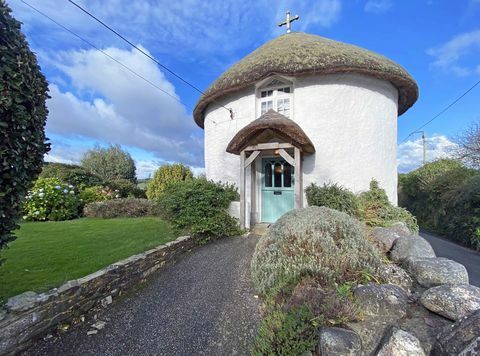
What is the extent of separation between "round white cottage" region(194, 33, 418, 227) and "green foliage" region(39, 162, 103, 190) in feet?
33.8

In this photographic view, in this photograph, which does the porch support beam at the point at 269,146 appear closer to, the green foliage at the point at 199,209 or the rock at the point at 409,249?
the green foliage at the point at 199,209

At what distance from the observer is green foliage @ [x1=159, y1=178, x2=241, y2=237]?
722 centimetres

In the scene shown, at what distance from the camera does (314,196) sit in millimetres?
7906

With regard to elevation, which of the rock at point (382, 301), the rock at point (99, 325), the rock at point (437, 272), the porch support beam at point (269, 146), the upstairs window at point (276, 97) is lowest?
the rock at point (99, 325)

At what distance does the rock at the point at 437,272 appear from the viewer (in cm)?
370

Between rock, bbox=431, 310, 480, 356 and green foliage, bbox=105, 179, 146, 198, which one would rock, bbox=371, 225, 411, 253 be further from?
green foliage, bbox=105, 179, 146, 198

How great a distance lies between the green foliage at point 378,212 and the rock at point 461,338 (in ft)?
17.8

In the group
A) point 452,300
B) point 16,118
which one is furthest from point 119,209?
point 452,300

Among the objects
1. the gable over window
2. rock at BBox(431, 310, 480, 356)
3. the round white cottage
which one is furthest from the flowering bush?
rock at BBox(431, 310, 480, 356)

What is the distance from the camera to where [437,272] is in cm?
384

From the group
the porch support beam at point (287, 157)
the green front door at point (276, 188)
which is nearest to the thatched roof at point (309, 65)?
the porch support beam at point (287, 157)

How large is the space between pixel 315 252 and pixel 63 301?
3.80 metres

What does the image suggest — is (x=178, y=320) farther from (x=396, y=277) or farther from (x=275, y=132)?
(x=275, y=132)

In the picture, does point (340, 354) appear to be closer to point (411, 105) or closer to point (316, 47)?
point (316, 47)
